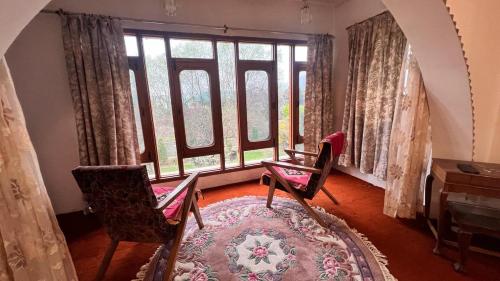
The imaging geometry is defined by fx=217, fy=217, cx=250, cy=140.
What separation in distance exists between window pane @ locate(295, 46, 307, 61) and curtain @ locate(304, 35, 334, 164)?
0.54ft

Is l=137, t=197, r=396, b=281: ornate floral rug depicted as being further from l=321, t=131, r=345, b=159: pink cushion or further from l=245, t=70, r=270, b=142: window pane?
l=245, t=70, r=270, b=142: window pane

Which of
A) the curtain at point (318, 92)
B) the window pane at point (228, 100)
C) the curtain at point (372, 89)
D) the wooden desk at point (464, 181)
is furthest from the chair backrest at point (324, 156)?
the window pane at point (228, 100)

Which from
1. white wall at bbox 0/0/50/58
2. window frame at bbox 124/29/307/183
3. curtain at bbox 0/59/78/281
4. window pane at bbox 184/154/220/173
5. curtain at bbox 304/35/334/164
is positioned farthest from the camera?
curtain at bbox 304/35/334/164

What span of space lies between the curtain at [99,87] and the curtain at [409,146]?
283 centimetres

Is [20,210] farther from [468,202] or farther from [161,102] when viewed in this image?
[468,202]

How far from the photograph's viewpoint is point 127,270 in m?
1.70

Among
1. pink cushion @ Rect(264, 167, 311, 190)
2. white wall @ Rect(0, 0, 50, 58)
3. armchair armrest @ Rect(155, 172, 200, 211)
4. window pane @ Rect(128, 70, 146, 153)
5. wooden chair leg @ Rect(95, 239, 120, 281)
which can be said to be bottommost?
wooden chair leg @ Rect(95, 239, 120, 281)

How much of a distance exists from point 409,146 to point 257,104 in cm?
192

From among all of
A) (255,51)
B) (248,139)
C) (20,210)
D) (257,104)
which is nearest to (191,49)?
(255,51)

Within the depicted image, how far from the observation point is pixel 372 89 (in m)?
2.75

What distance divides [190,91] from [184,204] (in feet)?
5.32

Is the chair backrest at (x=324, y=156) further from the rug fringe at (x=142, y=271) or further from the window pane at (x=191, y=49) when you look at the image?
the window pane at (x=191, y=49)

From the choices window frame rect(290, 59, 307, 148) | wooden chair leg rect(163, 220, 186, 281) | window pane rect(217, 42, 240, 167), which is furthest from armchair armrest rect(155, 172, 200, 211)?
window frame rect(290, 59, 307, 148)

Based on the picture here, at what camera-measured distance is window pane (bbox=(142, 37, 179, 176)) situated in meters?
2.62
